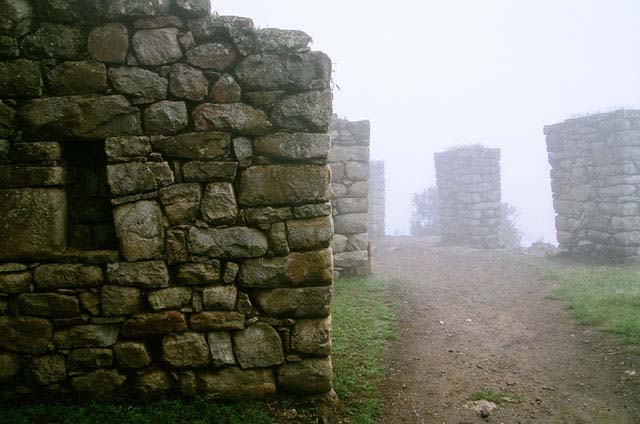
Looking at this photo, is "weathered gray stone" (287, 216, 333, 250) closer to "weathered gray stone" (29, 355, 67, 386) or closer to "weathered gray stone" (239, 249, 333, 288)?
"weathered gray stone" (239, 249, 333, 288)

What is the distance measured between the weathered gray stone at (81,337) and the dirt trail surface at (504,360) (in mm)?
2479

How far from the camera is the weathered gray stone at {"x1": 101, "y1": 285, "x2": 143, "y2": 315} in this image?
3262 mm

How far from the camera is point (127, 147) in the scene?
3.25 metres

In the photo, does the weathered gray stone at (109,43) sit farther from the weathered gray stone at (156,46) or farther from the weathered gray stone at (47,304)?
the weathered gray stone at (47,304)

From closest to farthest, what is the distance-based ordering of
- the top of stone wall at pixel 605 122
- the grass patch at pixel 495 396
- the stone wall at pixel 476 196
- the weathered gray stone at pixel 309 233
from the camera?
1. the weathered gray stone at pixel 309 233
2. the grass patch at pixel 495 396
3. the top of stone wall at pixel 605 122
4. the stone wall at pixel 476 196

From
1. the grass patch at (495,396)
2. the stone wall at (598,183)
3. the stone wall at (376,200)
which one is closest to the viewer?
the grass patch at (495,396)

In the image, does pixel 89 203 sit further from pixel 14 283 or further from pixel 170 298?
pixel 170 298

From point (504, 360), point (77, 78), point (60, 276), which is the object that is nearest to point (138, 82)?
point (77, 78)

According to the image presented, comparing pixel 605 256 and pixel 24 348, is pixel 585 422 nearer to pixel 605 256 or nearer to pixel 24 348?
pixel 24 348

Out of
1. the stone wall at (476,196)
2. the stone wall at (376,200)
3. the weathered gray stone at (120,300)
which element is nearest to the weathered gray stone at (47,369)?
the weathered gray stone at (120,300)

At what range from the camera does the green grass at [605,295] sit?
213 inches

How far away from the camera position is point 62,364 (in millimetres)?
3275

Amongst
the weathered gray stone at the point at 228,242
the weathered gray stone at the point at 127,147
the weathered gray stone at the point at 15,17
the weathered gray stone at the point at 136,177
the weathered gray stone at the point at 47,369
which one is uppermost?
the weathered gray stone at the point at 15,17

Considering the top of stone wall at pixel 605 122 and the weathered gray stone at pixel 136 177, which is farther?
the top of stone wall at pixel 605 122
